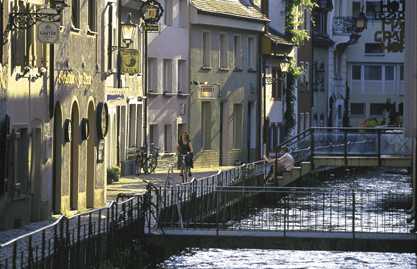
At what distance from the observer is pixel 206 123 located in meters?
66.3

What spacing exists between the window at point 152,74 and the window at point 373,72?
5056 cm

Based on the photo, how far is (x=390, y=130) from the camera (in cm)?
5206

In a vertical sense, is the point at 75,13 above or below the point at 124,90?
above

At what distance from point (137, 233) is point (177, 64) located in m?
30.6

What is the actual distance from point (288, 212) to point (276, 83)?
40789 mm

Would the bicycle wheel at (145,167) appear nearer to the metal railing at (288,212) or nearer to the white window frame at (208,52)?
the white window frame at (208,52)

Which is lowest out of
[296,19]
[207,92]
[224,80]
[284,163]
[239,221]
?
[239,221]

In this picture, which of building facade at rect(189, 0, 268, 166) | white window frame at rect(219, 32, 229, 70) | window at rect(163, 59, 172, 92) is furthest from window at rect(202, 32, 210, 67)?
window at rect(163, 59, 172, 92)

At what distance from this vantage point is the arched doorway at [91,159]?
4044 centimetres

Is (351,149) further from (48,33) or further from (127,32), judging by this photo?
(48,33)

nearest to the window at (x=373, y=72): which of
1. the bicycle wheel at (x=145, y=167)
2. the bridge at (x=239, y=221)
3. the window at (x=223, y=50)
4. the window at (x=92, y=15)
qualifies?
the window at (x=223, y=50)

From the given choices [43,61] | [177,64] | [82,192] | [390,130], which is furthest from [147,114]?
[43,61]

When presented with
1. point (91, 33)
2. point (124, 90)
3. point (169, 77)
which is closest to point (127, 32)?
point (124, 90)

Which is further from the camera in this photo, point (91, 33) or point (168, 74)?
point (168, 74)
